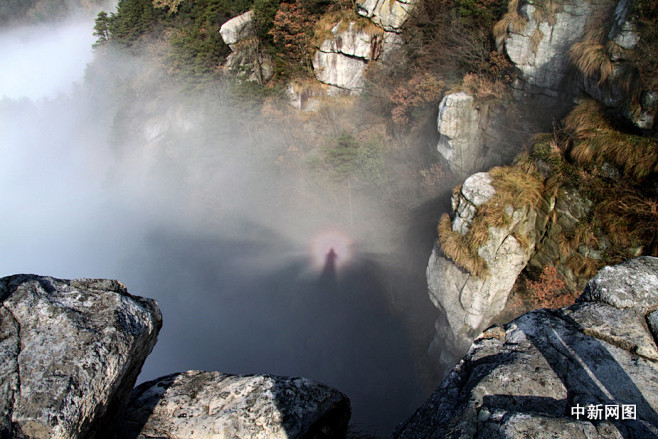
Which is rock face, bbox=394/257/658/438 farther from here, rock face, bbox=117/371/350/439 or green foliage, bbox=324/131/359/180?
green foliage, bbox=324/131/359/180

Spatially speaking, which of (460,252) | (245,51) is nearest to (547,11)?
(460,252)

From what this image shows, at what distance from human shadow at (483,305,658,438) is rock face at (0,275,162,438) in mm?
4093

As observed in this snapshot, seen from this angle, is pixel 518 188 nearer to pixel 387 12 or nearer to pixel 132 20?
pixel 387 12

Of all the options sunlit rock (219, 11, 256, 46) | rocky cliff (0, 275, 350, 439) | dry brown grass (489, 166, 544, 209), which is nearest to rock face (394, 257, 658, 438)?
rocky cliff (0, 275, 350, 439)

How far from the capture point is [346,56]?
2409 centimetres

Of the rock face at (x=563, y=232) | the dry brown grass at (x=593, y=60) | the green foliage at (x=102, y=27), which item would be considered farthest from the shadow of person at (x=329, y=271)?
the green foliage at (x=102, y=27)

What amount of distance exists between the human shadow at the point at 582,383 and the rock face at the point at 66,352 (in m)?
4.09

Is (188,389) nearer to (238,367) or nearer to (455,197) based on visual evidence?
(455,197)

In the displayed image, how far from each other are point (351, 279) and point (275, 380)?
1661 cm

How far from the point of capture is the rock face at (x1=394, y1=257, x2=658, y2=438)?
10.5 feet

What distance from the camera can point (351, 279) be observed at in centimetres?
2164

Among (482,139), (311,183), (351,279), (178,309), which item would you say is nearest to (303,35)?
(311,183)

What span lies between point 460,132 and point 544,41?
14.4 feet

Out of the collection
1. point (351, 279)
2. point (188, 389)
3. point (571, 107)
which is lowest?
point (351, 279)
